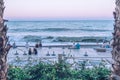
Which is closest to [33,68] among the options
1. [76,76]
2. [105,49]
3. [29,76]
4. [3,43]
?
[29,76]

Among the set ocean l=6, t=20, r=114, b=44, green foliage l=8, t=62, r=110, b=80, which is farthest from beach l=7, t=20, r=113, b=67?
green foliage l=8, t=62, r=110, b=80

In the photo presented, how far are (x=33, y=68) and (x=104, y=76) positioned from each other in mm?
2427

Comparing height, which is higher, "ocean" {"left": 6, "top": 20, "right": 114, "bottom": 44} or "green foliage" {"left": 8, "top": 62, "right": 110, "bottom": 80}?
"green foliage" {"left": 8, "top": 62, "right": 110, "bottom": 80}

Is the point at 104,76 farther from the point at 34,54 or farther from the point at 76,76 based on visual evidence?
the point at 34,54

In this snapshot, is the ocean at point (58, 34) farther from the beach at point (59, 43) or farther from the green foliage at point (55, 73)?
the green foliage at point (55, 73)

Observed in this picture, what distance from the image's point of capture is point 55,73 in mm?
9438

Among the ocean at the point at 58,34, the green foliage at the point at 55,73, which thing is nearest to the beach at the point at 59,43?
the ocean at the point at 58,34

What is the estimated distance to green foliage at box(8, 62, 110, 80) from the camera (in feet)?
29.6

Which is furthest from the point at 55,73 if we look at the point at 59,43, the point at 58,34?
the point at 58,34

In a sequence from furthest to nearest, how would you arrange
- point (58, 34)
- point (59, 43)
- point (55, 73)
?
point (58, 34)
point (59, 43)
point (55, 73)

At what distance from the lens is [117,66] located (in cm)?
488

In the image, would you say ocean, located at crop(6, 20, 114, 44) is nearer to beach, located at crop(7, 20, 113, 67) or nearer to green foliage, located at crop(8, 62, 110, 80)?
beach, located at crop(7, 20, 113, 67)

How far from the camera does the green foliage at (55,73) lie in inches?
356

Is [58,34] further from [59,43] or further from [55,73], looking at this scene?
[55,73]
